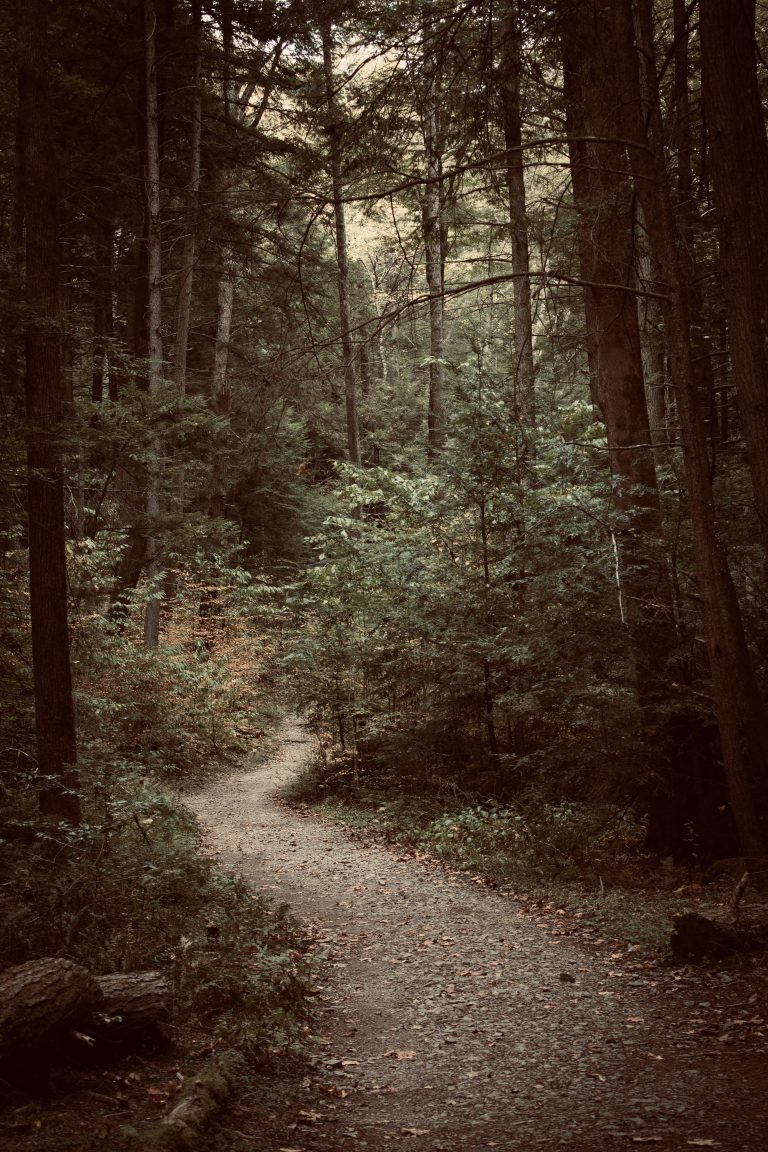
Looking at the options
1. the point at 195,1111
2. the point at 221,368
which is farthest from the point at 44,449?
the point at 221,368

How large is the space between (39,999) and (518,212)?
9305 mm

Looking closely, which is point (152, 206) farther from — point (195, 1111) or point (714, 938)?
point (195, 1111)

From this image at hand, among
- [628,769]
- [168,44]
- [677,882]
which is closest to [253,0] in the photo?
[168,44]

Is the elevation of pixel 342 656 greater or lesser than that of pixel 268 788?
greater

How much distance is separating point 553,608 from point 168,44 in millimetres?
13433

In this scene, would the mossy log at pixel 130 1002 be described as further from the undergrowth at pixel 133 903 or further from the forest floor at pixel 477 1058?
the undergrowth at pixel 133 903

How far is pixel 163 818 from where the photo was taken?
33.7ft

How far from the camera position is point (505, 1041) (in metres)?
5.18

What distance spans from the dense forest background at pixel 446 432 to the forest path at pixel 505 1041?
5.24 ft

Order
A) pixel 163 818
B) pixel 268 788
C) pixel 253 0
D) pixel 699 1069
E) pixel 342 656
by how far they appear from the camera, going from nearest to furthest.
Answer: pixel 699 1069 < pixel 163 818 < pixel 342 656 < pixel 268 788 < pixel 253 0

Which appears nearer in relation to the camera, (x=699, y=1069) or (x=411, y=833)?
(x=699, y=1069)

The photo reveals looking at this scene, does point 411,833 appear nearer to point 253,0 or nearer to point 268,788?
point 268,788

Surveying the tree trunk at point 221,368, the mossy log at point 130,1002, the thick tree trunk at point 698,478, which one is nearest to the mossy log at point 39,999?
the mossy log at point 130,1002

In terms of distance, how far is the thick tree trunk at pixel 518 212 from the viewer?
670 cm
